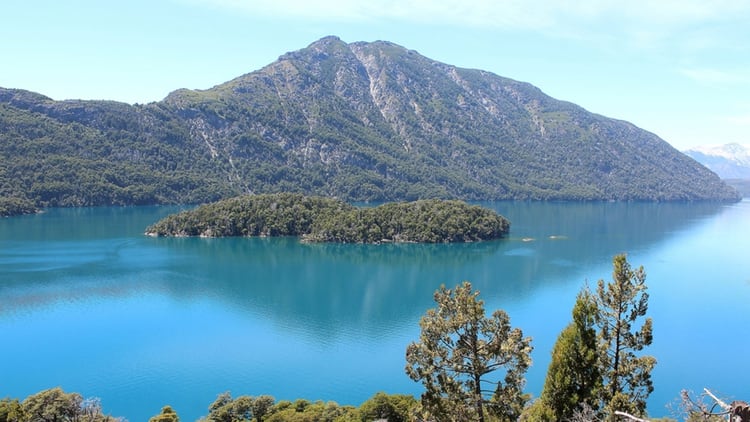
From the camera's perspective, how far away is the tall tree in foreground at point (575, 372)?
81.9ft

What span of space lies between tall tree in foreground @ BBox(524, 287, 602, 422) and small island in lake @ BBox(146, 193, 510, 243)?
10713cm

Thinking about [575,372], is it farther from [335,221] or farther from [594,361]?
[335,221]

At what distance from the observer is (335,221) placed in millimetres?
138500

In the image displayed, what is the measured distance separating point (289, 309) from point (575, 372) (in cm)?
5429

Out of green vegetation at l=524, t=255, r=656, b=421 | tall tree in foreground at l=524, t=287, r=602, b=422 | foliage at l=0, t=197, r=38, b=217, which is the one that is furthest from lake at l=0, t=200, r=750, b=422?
foliage at l=0, t=197, r=38, b=217

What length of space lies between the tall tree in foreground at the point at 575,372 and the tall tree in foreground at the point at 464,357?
5.06 metres

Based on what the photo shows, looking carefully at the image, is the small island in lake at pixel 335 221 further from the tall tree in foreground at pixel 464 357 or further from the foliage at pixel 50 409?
the tall tree in foreground at pixel 464 357

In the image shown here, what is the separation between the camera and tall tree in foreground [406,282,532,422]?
20141mm

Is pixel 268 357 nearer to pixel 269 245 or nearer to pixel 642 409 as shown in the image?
pixel 642 409

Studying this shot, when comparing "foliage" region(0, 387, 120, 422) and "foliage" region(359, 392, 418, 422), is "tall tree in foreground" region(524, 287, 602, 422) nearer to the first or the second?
"foliage" region(359, 392, 418, 422)

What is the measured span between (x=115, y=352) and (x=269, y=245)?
74.7 m

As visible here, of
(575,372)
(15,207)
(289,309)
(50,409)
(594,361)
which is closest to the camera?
(575,372)

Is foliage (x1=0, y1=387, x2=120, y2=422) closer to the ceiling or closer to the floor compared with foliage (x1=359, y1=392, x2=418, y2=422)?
closer to the ceiling

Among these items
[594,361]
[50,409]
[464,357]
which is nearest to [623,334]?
[594,361]
